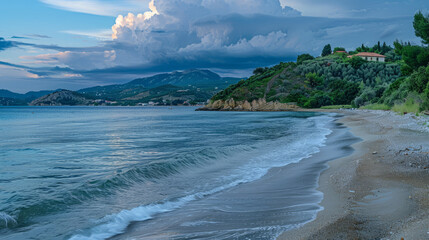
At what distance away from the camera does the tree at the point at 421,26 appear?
38791 mm

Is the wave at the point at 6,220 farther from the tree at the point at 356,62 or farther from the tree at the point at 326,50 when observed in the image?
the tree at the point at 326,50

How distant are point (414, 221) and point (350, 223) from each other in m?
0.96

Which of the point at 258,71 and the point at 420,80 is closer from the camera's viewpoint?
the point at 420,80

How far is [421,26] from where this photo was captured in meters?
39.2

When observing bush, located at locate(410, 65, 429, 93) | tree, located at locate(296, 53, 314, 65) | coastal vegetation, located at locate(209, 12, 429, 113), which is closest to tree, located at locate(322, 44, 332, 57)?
coastal vegetation, located at locate(209, 12, 429, 113)

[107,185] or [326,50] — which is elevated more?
[326,50]

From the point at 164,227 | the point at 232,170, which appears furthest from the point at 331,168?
the point at 164,227

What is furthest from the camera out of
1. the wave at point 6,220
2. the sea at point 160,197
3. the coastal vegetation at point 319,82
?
the coastal vegetation at point 319,82

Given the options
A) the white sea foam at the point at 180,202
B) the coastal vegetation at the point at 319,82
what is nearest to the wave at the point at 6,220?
the white sea foam at the point at 180,202

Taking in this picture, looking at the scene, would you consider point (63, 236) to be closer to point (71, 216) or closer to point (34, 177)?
point (71, 216)

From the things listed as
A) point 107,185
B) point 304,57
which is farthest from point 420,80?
point 304,57

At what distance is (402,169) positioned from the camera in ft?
29.6

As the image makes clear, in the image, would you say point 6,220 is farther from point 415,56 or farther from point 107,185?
point 415,56

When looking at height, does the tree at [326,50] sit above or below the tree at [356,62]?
above
